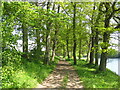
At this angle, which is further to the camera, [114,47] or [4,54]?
[114,47]

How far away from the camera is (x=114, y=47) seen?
10906 millimetres

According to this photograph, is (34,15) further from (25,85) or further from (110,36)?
(110,36)

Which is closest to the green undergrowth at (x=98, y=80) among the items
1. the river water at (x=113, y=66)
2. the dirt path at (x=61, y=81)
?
the dirt path at (x=61, y=81)

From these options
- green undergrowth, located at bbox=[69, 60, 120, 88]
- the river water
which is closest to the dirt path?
green undergrowth, located at bbox=[69, 60, 120, 88]

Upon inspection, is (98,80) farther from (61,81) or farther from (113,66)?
(113,66)

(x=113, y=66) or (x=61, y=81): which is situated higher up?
(x=61, y=81)

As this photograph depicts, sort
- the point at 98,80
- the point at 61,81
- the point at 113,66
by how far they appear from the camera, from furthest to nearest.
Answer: the point at 113,66 → the point at 98,80 → the point at 61,81

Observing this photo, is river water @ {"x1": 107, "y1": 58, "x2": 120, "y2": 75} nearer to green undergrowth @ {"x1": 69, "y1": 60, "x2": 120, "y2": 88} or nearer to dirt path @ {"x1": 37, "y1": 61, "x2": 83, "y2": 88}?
green undergrowth @ {"x1": 69, "y1": 60, "x2": 120, "y2": 88}

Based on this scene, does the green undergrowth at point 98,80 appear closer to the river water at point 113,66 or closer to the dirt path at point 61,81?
the dirt path at point 61,81

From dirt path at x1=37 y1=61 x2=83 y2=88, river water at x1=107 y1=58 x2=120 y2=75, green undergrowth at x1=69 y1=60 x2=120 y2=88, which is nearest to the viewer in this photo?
green undergrowth at x1=69 y1=60 x2=120 y2=88

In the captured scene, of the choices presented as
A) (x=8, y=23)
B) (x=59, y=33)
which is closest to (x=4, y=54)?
(x=8, y=23)

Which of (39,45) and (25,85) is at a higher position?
(39,45)

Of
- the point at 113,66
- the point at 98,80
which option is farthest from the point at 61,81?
the point at 113,66

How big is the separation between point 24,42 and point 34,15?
14.3 ft
